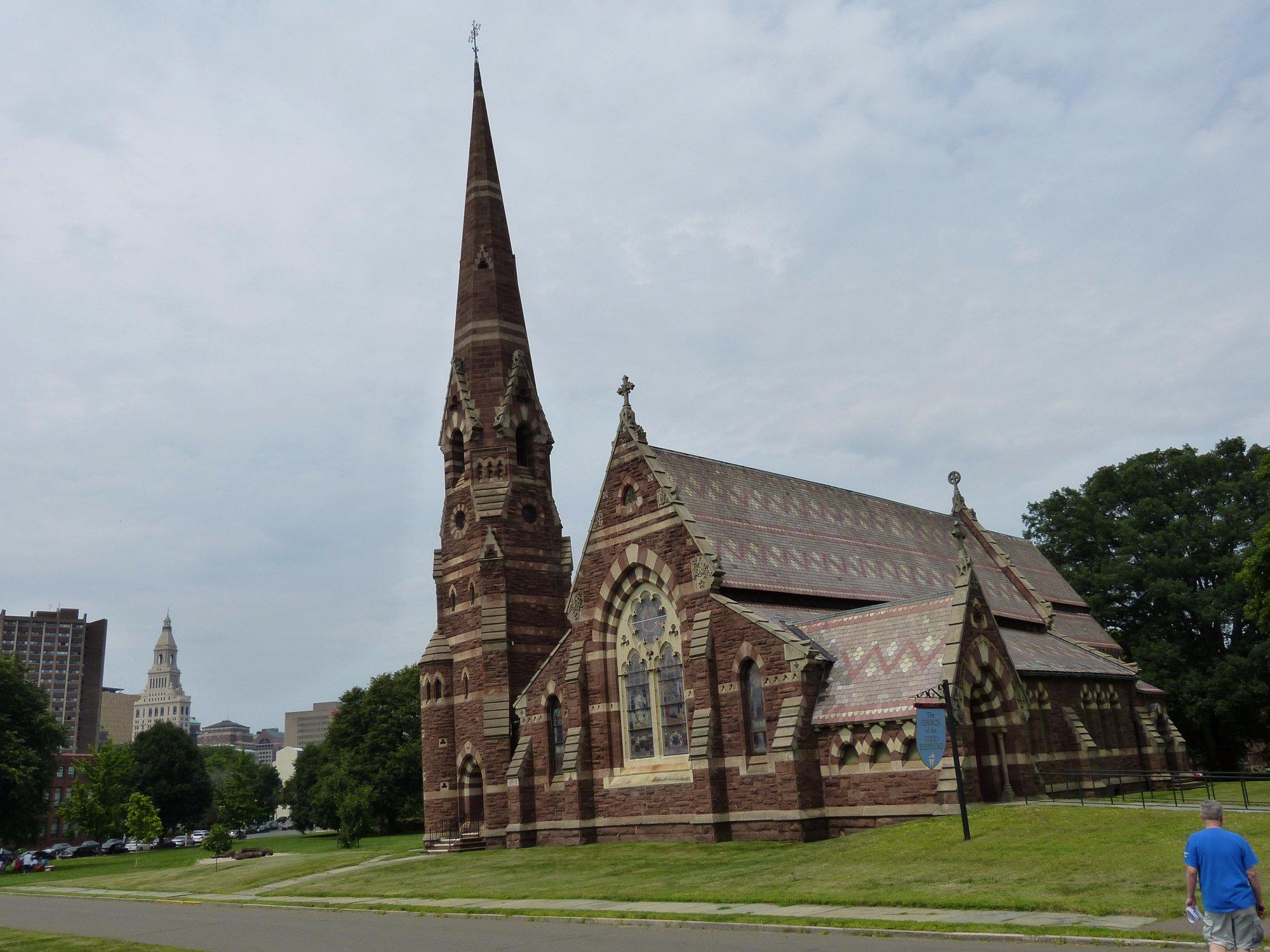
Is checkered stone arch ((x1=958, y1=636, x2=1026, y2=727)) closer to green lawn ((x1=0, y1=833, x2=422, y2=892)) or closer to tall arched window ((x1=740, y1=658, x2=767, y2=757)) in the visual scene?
tall arched window ((x1=740, y1=658, x2=767, y2=757))

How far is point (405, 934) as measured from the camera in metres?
17.4

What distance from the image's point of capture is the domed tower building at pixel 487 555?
38.6m

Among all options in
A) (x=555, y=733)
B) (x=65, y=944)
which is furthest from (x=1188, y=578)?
(x=65, y=944)

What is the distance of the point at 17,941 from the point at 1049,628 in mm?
37103

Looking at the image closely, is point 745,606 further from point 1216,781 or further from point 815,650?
point 1216,781

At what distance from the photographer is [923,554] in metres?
41.5

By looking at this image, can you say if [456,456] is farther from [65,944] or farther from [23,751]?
[23,751]

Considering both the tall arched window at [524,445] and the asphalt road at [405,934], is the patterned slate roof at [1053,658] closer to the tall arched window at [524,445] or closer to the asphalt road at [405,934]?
the asphalt road at [405,934]

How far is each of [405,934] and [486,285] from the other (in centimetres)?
3170

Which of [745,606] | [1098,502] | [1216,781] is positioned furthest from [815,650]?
[1098,502]

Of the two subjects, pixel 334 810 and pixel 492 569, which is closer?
pixel 492 569

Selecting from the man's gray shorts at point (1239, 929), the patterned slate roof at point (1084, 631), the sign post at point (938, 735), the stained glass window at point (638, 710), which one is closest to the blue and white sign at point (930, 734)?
the sign post at point (938, 735)

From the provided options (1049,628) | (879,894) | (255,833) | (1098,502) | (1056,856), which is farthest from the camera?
(255,833)

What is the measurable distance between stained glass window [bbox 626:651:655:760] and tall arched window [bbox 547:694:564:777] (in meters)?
2.95
